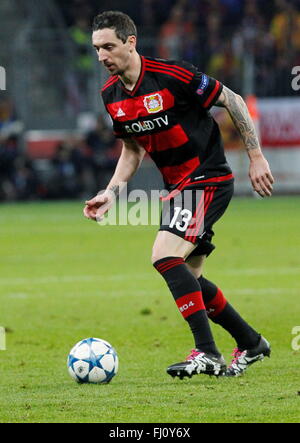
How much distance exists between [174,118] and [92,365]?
1.63m

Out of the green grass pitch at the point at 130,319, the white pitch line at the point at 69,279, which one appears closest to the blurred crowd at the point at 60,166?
the green grass pitch at the point at 130,319

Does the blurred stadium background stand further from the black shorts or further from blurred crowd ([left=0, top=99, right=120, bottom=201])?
the black shorts

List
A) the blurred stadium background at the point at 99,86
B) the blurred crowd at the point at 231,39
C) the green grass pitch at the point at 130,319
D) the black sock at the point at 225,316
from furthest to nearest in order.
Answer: the blurred crowd at the point at 231,39
the blurred stadium background at the point at 99,86
the black sock at the point at 225,316
the green grass pitch at the point at 130,319

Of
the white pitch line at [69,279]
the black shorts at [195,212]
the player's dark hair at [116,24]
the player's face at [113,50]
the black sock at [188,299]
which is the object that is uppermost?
the player's dark hair at [116,24]

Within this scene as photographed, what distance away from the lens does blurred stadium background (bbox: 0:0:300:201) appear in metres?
23.8

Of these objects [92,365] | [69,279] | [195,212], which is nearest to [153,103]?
[195,212]

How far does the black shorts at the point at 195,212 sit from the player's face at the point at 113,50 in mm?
879

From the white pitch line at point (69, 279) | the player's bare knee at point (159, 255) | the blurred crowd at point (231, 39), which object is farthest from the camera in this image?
the blurred crowd at point (231, 39)

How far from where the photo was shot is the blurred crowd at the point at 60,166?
23906 mm

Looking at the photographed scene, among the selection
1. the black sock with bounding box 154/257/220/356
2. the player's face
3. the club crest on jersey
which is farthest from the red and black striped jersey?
the black sock with bounding box 154/257/220/356

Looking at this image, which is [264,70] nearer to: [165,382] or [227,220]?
[227,220]

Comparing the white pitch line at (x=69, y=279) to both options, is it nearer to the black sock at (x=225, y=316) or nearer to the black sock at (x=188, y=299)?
the black sock at (x=225, y=316)

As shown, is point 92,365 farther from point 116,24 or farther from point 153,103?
point 116,24

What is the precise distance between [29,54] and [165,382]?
19654mm
